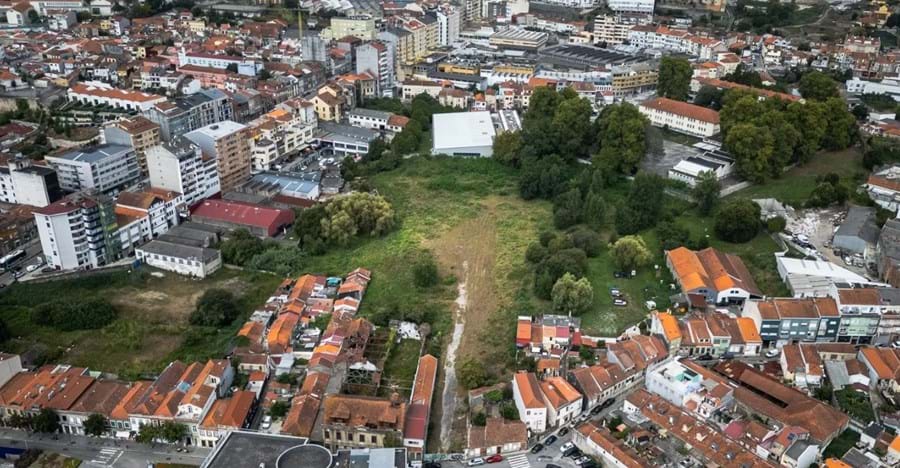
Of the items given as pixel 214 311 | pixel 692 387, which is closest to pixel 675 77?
pixel 692 387

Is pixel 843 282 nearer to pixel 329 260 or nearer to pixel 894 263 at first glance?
pixel 894 263

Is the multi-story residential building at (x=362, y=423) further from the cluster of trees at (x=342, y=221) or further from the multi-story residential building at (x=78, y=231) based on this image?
the multi-story residential building at (x=78, y=231)

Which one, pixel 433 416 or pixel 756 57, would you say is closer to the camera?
pixel 433 416

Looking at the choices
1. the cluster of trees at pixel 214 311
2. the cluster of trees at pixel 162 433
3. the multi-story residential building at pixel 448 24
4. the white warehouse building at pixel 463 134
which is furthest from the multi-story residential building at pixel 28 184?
the multi-story residential building at pixel 448 24

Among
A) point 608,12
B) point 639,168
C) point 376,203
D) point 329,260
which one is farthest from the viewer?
point 608,12

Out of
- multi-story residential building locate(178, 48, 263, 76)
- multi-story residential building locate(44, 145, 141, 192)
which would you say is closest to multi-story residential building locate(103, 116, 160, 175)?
multi-story residential building locate(44, 145, 141, 192)

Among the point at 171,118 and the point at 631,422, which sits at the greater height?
the point at 171,118

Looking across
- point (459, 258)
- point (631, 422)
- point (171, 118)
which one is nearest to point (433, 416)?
point (631, 422)

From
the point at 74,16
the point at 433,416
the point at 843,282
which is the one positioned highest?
the point at 74,16
